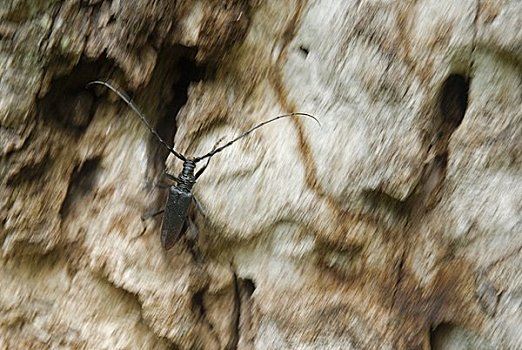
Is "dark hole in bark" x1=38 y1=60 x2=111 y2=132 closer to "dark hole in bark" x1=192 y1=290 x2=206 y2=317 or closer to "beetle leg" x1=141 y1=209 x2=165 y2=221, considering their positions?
"beetle leg" x1=141 y1=209 x2=165 y2=221

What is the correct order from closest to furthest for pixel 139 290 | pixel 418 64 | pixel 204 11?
pixel 418 64 → pixel 204 11 → pixel 139 290

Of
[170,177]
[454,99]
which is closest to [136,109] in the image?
[170,177]

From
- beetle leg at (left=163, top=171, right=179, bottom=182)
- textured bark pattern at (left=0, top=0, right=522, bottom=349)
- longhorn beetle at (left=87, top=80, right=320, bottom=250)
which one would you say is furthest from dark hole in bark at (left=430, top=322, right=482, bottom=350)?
beetle leg at (left=163, top=171, right=179, bottom=182)

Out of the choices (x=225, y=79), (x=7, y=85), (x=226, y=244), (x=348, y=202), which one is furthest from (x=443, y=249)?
(x=7, y=85)

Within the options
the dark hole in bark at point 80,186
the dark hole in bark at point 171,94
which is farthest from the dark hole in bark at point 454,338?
the dark hole in bark at point 80,186

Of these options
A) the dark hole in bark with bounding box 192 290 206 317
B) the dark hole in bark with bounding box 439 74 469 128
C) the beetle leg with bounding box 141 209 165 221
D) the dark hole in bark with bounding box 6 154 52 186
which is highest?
the dark hole in bark with bounding box 439 74 469 128

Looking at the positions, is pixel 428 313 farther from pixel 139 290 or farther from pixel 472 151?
pixel 139 290

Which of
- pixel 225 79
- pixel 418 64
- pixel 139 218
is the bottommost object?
pixel 139 218
